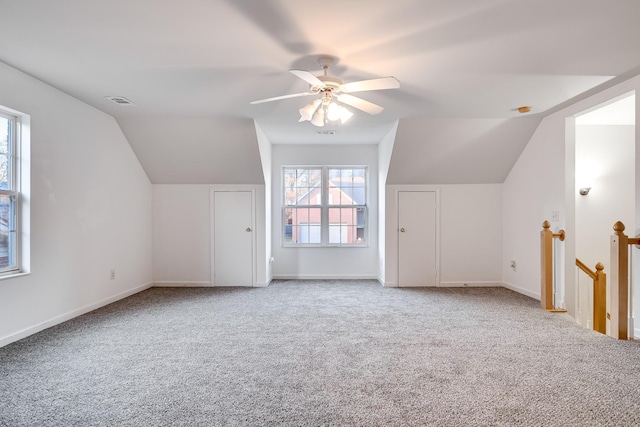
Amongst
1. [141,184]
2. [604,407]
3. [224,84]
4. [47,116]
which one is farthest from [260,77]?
[604,407]

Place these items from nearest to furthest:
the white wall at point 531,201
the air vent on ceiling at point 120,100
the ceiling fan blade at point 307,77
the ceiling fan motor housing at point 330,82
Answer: the ceiling fan blade at point 307,77, the ceiling fan motor housing at point 330,82, the air vent on ceiling at point 120,100, the white wall at point 531,201

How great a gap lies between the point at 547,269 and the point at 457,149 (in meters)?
1.91

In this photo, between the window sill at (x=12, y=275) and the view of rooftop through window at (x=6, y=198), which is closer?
the window sill at (x=12, y=275)

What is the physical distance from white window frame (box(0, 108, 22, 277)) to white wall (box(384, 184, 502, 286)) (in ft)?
14.4

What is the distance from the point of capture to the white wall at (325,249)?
5703mm

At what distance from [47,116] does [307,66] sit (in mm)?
2621

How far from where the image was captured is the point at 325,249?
5707mm

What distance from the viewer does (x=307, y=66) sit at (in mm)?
2797

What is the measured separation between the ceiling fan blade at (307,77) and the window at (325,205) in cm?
332

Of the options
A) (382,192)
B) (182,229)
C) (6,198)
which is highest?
(382,192)

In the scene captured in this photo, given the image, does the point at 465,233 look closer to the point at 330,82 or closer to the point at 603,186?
the point at 603,186

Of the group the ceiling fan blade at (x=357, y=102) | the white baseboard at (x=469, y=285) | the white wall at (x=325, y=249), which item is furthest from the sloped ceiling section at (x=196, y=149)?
the white baseboard at (x=469, y=285)

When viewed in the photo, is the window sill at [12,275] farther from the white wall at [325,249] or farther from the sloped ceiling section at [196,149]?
the white wall at [325,249]

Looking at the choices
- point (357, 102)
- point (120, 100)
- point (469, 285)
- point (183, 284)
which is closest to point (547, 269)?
point (469, 285)
